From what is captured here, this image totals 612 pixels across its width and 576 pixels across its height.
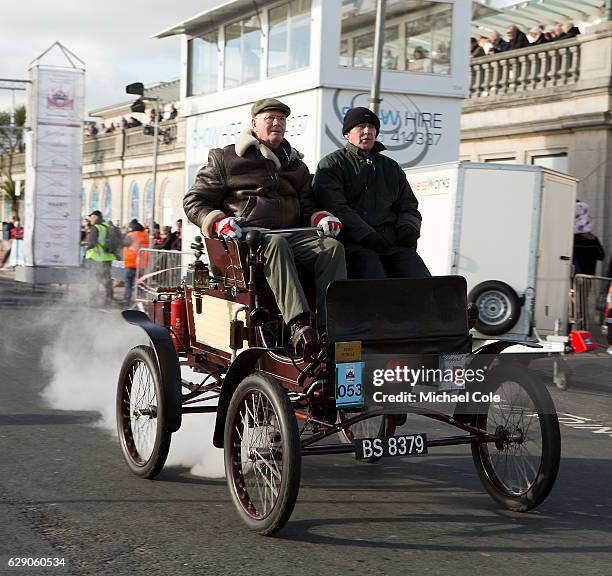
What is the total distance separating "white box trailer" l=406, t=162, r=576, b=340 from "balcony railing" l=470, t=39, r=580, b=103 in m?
8.32

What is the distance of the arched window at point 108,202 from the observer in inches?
1927

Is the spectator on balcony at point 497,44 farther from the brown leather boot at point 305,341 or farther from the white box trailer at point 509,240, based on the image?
the brown leather boot at point 305,341

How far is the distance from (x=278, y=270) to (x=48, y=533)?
1.77 m

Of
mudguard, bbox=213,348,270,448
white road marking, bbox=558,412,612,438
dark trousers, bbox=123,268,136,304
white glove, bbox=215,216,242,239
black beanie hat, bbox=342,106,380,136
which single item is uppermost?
black beanie hat, bbox=342,106,380,136

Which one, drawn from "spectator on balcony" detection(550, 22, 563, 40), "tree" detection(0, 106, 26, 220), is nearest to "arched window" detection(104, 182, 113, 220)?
"tree" detection(0, 106, 26, 220)

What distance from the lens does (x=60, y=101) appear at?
2573 cm

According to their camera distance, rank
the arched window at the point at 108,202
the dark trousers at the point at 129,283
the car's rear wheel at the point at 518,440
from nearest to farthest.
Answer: the car's rear wheel at the point at 518,440 → the dark trousers at the point at 129,283 → the arched window at the point at 108,202

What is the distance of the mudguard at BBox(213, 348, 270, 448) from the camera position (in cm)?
564

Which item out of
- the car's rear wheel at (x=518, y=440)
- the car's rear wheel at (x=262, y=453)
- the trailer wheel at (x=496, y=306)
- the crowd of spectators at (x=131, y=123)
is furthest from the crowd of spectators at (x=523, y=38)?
the crowd of spectators at (x=131, y=123)

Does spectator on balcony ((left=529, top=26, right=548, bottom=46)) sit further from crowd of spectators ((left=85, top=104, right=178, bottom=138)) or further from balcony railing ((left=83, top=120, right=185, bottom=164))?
crowd of spectators ((left=85, top=104, right=178, bottom=138))

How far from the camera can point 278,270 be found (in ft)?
18.5

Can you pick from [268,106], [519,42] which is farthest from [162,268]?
[268,106]

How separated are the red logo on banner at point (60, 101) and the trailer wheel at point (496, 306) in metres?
Answer: 15.7

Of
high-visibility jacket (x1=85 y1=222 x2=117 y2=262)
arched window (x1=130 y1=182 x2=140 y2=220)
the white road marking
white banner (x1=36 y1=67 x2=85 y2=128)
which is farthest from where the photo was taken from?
arched window (x1=130 y1=182 x2=140 y2=220)
